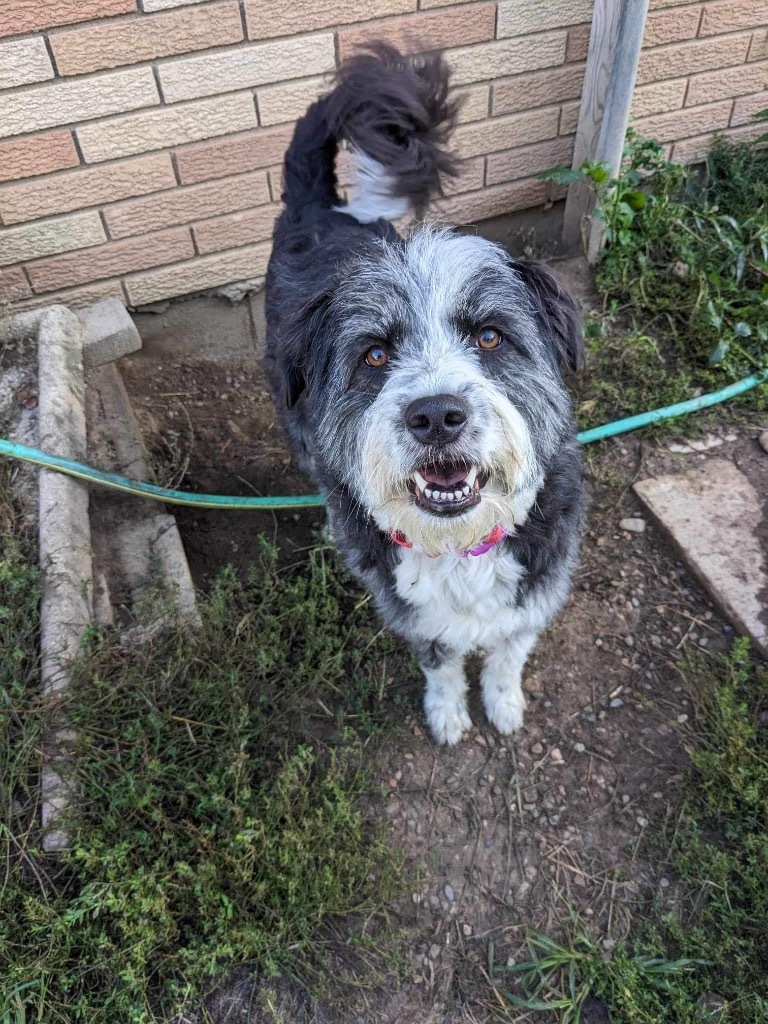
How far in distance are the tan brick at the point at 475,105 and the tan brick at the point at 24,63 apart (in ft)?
5.71

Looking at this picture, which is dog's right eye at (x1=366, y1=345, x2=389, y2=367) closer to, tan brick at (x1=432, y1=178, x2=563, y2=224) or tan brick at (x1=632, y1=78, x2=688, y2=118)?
tan brick at (x1=432, y1=178, x2=563, y2=224)

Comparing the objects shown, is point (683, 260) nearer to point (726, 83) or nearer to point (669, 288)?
point (669, 288)

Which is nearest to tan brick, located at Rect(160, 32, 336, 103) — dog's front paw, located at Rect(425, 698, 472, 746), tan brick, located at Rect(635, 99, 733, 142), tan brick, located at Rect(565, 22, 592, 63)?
tan brick, located at Rect(565, 22, 592, 63)

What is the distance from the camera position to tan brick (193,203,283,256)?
11.0 feet

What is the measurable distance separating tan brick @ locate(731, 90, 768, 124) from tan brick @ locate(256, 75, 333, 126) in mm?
2406

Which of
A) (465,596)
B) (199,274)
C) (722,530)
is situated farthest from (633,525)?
(199,274)

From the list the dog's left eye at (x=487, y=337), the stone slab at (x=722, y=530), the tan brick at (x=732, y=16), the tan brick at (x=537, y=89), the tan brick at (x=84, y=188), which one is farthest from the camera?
the tan brick at (x=732, y=16)

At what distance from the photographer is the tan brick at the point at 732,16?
355 centimetres

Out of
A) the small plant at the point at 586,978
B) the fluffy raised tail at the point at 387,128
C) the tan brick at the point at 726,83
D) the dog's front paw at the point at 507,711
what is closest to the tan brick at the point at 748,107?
the tan brick at the point at 726,83

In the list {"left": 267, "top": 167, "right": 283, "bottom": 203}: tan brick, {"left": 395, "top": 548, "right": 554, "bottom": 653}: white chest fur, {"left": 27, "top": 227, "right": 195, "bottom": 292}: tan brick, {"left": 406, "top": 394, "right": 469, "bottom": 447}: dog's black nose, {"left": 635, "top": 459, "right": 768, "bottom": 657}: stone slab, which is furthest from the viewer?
{"left": 267, "top": 167, "right": 283, "bottom": 203}: tan brick

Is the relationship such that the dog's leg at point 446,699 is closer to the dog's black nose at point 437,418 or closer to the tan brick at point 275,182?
the dog's black nose at point 437,418

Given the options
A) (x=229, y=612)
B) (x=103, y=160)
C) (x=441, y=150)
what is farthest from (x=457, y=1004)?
(x=103, y=160)

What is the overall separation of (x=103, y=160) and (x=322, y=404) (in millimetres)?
1887

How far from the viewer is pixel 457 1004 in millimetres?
1920
